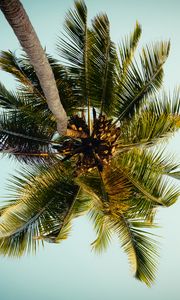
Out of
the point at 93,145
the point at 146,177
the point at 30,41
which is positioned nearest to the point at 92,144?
the point at 93,145

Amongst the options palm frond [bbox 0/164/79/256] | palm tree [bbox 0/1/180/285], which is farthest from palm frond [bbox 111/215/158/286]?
palm frond [bbox 0/164/79/256]

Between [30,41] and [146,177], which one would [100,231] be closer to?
[146,177]

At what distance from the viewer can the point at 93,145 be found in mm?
8273

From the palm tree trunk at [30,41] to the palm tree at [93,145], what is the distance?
7.03ft

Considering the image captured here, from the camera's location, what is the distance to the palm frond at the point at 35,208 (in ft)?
25.0

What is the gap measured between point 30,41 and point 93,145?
4.03m

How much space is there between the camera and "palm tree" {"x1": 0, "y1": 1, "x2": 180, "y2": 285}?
747 centimetres

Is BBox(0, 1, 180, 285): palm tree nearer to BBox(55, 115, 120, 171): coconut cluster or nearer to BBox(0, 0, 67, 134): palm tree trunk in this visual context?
BBox(55, 115, 120, 171): coconut cluster

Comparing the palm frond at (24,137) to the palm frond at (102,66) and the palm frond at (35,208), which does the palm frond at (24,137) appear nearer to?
the palm frond at (35,208)

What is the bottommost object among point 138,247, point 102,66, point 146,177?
point 138,247

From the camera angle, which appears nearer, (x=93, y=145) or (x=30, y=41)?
(x=30, y=41)

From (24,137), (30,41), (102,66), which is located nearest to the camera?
(30,41)

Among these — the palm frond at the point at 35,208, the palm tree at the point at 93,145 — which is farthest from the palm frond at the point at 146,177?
the palm frond at the point at 35,208

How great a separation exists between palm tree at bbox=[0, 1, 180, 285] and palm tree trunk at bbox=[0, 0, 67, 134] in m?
2.14
